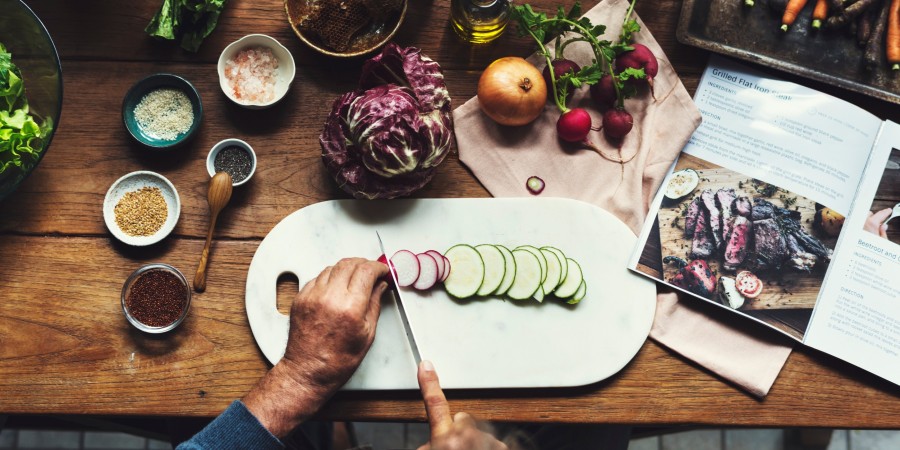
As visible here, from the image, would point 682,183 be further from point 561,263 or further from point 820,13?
point 820,13

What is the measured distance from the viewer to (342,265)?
1.90 m

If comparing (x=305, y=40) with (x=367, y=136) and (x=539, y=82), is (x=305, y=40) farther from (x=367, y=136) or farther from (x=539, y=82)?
(x=539, y=82)

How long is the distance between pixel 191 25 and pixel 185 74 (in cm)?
16

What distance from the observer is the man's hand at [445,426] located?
161cm

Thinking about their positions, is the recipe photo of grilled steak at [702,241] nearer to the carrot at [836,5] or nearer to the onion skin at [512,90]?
the onion skin at [512,90]

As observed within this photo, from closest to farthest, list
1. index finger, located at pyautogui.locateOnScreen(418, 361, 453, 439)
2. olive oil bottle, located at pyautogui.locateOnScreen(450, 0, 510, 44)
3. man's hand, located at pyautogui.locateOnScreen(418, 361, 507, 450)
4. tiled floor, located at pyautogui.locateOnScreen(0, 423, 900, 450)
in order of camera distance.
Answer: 1. man's hand, located at pyautogui.locateOnScreen(418, 361, 507, 450)
2. index finger, located at pyautogui.locateOnScreen(418, 361, 453, 439)
3. olive oil bottle, located at pyautogui.locateOnScreen(450, 0, 510, 44)
4. tiled floor, located at pyautogui.locateOnScreen(0, 423, 900, 450)

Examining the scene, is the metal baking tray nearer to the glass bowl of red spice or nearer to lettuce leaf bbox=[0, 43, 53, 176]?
the glass bowl of red spice

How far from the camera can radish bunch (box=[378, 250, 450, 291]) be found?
6.39 ft

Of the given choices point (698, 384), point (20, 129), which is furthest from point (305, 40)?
point (698, 384)

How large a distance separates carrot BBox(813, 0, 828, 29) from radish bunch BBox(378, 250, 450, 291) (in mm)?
1496

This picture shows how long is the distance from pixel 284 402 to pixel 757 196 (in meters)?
1.68

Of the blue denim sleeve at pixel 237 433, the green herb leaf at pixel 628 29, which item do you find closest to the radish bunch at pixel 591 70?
the green herb leaf at pixel 628 29

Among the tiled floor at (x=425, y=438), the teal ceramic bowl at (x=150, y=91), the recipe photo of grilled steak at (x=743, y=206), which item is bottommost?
the tiled floor at (x=425, y=438)

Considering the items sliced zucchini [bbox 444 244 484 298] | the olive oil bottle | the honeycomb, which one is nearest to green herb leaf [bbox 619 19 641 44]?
the olive oil bottle
